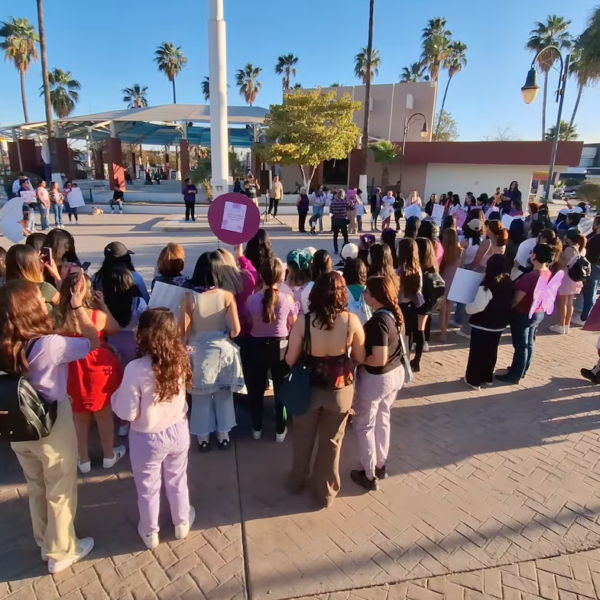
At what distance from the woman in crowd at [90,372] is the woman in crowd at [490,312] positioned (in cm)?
353

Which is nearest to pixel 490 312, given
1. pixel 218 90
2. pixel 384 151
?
pixel 218 90

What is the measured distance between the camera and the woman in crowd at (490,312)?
4.55 metres

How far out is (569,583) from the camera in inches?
105

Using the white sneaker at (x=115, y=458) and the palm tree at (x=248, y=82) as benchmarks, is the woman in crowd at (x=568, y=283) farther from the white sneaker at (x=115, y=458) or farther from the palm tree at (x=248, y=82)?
the palm tree at (x=248, y=82)

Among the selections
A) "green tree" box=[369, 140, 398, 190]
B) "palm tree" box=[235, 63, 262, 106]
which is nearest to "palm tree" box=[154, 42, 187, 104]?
"palm tree" box=[235, 63, 262, 106]

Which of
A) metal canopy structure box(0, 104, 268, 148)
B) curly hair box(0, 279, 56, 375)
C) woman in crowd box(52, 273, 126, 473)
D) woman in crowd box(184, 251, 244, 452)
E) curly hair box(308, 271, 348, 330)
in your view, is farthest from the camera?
metal canopy structure box(0, 104, 268, 148)

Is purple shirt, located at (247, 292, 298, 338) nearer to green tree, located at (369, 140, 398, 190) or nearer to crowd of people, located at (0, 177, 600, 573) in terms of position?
crowd of people, located at (0, 177, 600, 573)

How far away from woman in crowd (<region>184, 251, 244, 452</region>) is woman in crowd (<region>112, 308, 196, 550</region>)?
2.44 ft

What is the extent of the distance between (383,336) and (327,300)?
48 cm

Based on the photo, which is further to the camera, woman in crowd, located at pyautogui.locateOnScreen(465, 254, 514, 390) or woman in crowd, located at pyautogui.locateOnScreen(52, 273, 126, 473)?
woman in crowd, located at pyautogui.locateOnScreen(465, 254, 514, 390)

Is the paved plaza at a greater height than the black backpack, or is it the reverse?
the black backpack

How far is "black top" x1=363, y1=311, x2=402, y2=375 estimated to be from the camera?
9.74ft

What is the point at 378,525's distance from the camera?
10.0ft

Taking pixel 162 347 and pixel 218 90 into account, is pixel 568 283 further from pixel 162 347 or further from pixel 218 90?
pixel 162 347
